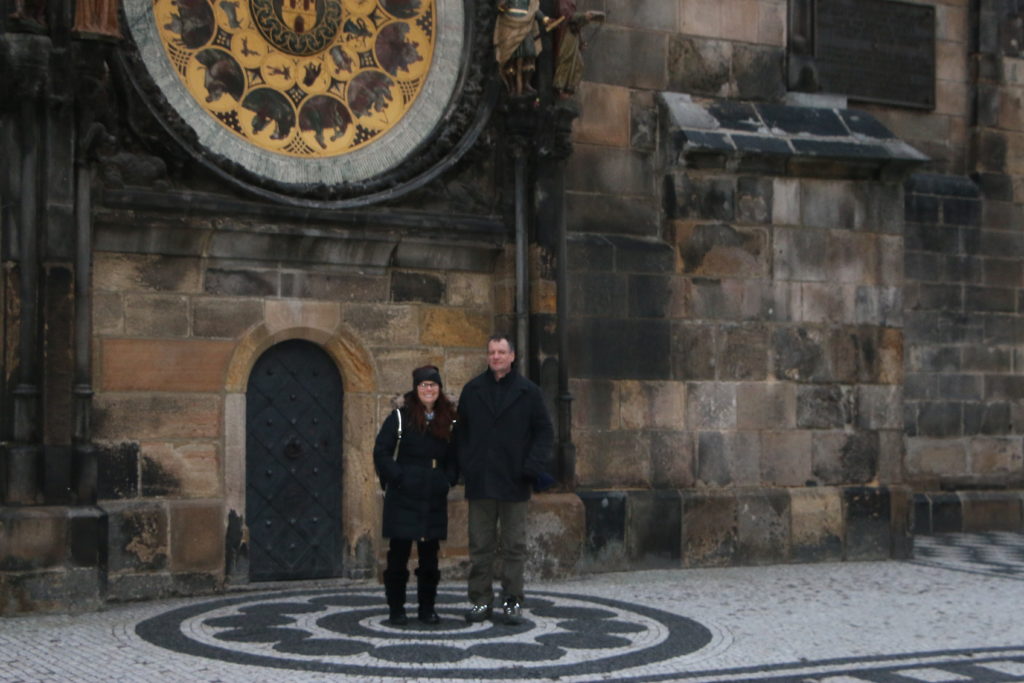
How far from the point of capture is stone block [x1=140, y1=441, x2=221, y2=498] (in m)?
10.7

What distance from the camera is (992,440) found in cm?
1598

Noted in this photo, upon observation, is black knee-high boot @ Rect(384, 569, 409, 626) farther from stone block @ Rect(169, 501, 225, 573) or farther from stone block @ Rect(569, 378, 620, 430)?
stone block @ Rect(569, 378, 620, 430)

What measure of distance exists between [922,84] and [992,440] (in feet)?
11.6

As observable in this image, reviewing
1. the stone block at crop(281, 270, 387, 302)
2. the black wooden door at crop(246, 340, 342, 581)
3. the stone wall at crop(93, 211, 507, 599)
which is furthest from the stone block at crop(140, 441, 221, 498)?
the stone block at crop(281, 270, 387, 302)

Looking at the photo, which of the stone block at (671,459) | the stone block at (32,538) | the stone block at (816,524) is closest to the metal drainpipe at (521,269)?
the stone block at (671,459)

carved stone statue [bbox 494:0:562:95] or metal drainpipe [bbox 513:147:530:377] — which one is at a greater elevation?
carved stone statue [bbox 494:0:562:95]

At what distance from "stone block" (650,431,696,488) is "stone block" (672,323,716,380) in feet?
1.53

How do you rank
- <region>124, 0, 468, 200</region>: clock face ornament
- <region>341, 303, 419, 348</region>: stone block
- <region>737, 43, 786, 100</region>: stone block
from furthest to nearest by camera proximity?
1. <region>737, 43, 786, 100</region>: stone block
2. <region>341, 303, 419, 348</region>: stone block
3. <region>124, 0, 468, 200</region>: clock face ornament

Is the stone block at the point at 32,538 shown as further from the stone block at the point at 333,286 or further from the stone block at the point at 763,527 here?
the stone block at the point at 763,527

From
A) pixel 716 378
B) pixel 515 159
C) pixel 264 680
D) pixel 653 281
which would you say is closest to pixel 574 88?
pixel 515 159

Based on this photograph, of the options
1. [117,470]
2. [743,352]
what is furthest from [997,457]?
[117,470]

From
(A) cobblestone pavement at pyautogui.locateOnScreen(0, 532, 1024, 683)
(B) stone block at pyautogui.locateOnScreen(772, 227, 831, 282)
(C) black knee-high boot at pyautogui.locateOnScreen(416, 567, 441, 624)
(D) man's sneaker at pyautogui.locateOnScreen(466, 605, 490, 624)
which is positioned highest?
(B) stone block at pyautogui.locateOnScreen(772, 227, 831, 282)

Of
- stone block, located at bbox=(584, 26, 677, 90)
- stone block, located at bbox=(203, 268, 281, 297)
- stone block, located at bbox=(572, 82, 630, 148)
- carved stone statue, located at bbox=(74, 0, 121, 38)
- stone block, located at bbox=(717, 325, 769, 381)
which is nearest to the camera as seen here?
carved stone statue, located at bbox=(74, 0, 121, 38)

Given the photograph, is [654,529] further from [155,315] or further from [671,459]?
[155,315]
